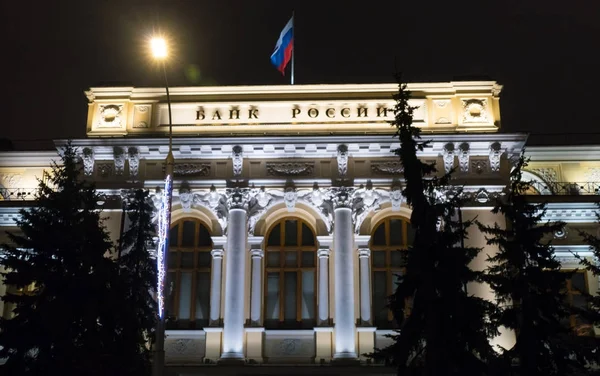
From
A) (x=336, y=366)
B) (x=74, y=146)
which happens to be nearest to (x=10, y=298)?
(x=74, y=146)

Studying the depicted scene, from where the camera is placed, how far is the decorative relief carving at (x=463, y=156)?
30375 mm

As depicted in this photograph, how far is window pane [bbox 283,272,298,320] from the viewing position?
29719mm

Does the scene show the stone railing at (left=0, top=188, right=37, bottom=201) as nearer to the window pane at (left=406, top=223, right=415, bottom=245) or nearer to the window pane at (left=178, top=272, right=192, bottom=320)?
the window pane at (left=178, top=272, right=192, bottom=320)

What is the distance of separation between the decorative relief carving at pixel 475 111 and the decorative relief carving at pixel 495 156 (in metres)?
1.49

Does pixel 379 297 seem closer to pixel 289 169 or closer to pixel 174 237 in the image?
pixel 289 169

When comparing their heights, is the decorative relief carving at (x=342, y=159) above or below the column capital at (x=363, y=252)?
above

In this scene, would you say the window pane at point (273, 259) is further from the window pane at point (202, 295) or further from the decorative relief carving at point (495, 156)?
the decorative relief carving at point (495, 156)

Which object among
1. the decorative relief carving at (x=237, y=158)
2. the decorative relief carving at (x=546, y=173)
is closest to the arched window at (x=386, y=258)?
the decorative relief carving at (x=237, y=158)

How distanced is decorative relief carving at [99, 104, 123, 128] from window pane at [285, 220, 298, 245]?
25.7 feet

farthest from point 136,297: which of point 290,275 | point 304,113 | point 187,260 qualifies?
point 304,113

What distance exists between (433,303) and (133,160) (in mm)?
14247

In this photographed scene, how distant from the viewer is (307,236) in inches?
1207

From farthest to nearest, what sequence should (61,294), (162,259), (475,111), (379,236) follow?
(475,111), (379,236), (61,294), (162,259)

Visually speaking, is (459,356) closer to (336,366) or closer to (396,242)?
(336,366)
